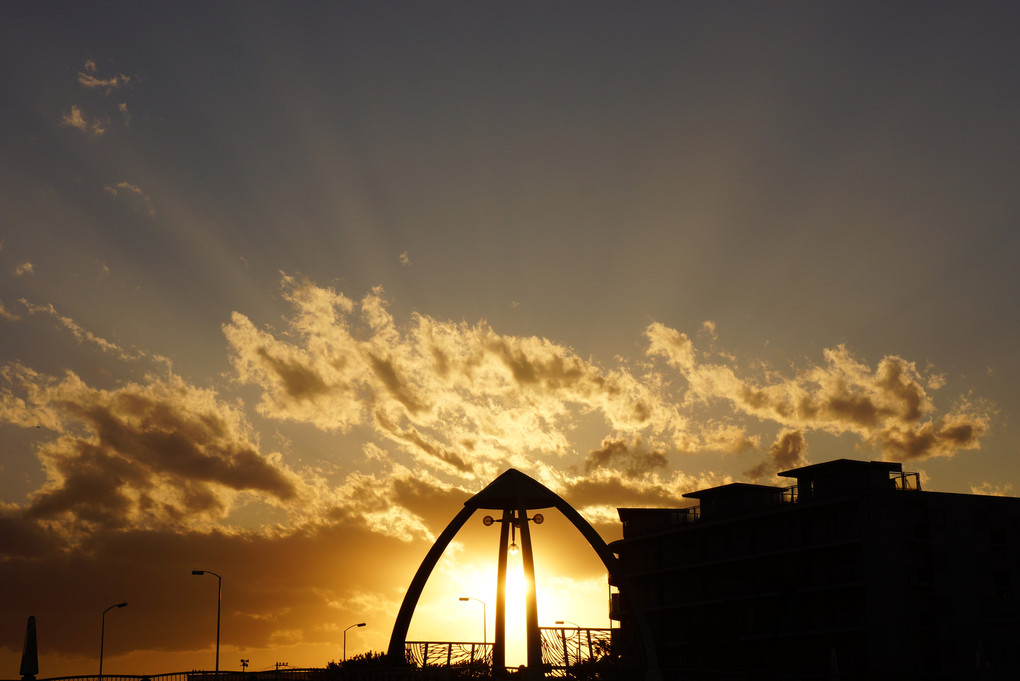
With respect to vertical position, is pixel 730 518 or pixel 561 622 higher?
pixel 730 518

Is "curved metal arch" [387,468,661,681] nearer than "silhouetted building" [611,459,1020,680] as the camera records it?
Yes

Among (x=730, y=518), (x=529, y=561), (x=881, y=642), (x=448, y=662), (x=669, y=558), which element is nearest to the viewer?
(x=448, y=662)

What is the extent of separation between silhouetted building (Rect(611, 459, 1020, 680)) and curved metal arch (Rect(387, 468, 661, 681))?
3.32 meters

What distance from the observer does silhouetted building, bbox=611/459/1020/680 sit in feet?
275

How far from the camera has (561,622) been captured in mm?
124625

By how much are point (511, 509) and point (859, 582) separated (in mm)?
31363

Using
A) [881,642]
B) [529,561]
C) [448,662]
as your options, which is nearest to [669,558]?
[881,642]

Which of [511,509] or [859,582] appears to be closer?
[511,509]

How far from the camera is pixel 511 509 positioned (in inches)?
2933

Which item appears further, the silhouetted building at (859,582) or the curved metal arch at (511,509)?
the silhouetted building at (859,582)

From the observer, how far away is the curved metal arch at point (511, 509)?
72.3 m

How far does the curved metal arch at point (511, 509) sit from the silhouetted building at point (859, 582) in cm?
332

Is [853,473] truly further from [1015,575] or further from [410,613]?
[410,613]

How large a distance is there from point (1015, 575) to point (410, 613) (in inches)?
2069
